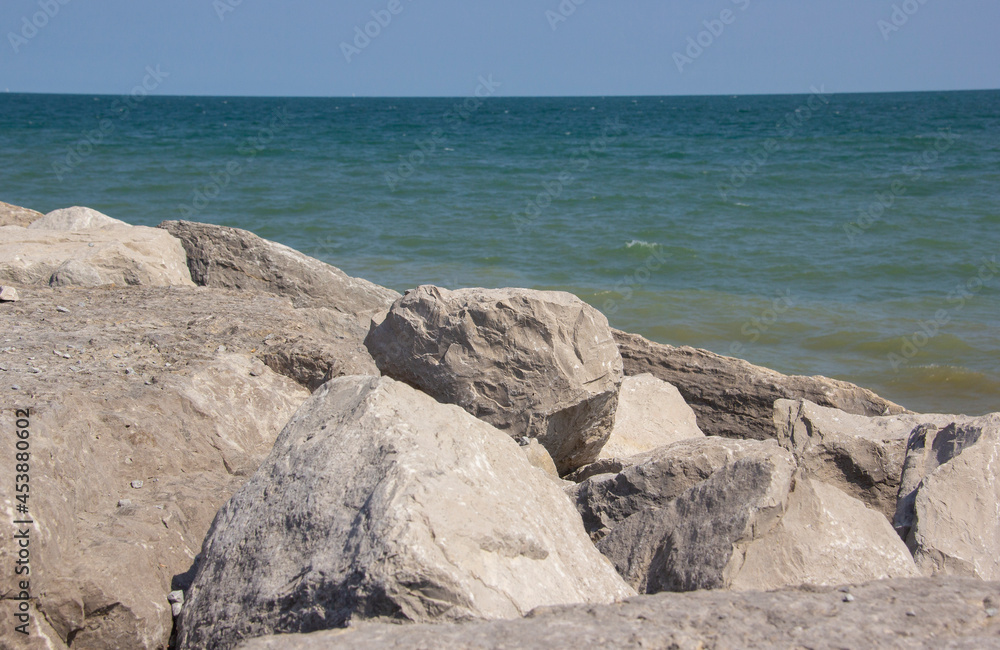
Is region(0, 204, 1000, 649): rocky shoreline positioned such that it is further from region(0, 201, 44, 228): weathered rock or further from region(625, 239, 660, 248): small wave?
region(625, 239, 660, 248): small wave

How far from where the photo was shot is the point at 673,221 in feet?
44.8

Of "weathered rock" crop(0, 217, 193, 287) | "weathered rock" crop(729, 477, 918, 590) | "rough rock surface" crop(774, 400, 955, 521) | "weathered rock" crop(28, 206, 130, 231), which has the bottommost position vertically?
"weathered rock" crop(729, 477, 918, 590)

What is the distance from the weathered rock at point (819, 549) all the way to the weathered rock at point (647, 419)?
4.90ft

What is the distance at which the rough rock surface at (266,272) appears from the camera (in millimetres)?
5352

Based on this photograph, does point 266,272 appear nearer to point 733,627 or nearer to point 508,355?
point 508,355

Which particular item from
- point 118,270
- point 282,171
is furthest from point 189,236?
point 282,171

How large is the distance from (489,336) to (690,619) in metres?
1.96

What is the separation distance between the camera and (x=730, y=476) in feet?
8.51
